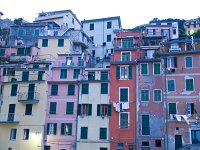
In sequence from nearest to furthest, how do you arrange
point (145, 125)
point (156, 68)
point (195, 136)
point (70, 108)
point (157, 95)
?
point (195, 136) < point (145, 125) < point (157, 95) < point (156, 68) < point (70, 108)

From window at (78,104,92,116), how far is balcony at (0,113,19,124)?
9542 millimetres

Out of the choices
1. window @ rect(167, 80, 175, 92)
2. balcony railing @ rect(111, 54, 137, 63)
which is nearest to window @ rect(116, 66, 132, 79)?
balcony railing @ rect(111, 54, 137, 63)

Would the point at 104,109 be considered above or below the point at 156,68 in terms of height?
below

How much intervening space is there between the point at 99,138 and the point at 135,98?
7.53m

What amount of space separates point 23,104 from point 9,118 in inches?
114

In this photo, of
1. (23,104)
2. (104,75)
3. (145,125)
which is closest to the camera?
(145,125)

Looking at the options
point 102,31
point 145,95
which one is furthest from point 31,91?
point 102,31

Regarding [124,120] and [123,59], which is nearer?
[124,120]

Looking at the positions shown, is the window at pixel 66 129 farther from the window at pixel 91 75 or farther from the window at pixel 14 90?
the window at pixel 14 90

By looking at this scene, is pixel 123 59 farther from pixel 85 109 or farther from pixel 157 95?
pixel 85 109

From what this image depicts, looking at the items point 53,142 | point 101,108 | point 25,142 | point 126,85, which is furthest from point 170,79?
point 25,142

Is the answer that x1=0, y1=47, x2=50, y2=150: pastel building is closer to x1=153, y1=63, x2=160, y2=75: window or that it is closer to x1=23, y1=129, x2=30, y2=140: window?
x1=23, y1=129, x2=30, y2=140: window

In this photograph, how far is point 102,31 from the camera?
6819 cm

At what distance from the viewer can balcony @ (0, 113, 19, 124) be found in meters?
45.0
